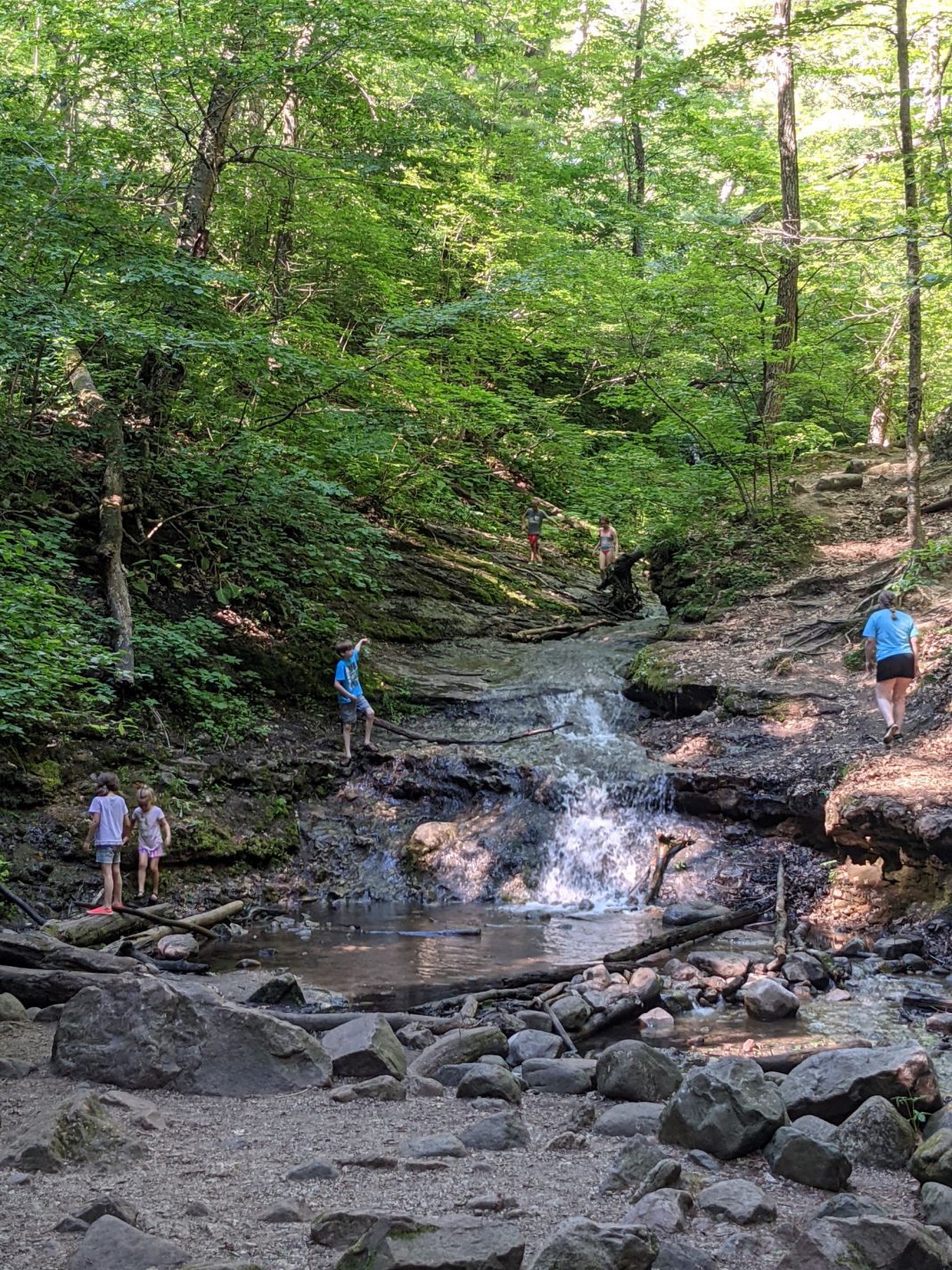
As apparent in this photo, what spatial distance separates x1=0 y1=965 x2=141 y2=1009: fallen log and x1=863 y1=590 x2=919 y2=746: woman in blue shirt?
27.3 feet

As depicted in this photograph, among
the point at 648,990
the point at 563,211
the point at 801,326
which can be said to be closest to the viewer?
the point at 648,990

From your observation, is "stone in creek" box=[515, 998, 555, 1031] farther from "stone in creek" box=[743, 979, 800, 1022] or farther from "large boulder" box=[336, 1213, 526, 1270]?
"large boulder" box=[336, 1213, 526, 1270]

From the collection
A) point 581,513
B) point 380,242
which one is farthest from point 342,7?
point 581,513

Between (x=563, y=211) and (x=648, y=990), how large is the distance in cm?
A: 2212

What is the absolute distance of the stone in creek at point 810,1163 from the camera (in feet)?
13.2

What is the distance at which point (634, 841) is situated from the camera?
12055 mm

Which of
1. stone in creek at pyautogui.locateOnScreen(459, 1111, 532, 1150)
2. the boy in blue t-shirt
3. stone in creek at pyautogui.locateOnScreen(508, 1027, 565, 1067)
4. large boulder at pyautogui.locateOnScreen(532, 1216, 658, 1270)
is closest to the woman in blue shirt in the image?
stone in creek at pyautogui.locateOnScreen(508, 1027, 565, 1067)

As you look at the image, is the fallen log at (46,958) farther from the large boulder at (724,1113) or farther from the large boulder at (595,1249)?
the large boulder at (595,1249)

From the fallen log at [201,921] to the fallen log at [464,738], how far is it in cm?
418

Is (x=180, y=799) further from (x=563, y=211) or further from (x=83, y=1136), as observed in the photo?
(x=563, y=211)

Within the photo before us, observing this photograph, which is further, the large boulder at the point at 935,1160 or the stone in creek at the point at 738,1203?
the large boulder at the point at 935,1160

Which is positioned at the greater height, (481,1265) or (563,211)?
(563,211)

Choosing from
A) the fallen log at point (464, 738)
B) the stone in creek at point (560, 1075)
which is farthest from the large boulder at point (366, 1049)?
the fallen log at point (464, 738)

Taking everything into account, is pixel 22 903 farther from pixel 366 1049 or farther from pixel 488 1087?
pixel 488 1087
